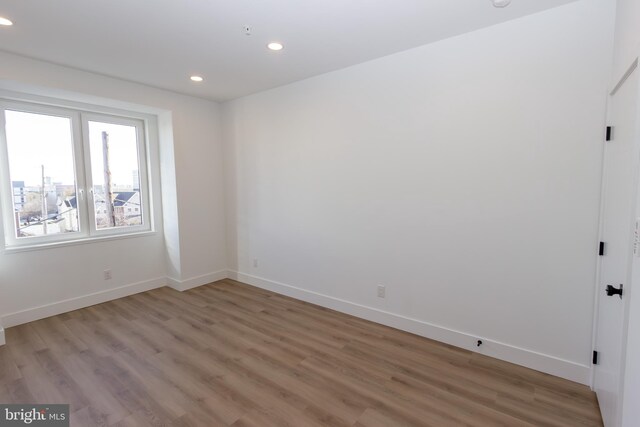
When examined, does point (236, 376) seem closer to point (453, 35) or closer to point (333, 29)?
point (333, 29)

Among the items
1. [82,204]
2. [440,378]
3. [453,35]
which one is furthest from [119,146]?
[440,378]

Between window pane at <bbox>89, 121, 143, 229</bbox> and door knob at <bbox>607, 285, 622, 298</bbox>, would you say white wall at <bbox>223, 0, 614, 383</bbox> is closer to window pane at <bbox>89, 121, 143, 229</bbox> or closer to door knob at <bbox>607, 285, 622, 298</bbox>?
door knob at <bbox>607, 285, 622, 298</bbox>

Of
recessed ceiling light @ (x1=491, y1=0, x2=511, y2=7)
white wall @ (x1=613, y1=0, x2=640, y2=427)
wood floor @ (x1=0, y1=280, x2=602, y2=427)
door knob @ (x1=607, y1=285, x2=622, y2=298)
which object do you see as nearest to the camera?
white wall @ (x1=613, y1=0, x2=640, y2=427)

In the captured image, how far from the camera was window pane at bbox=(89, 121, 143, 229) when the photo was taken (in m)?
3.93

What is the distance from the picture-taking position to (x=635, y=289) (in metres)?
1.32

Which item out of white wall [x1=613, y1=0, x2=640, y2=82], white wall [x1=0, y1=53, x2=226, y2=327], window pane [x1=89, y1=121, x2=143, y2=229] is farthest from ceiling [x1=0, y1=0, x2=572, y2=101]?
window pane [x1=89, y1=121, x2=143, y2=229]

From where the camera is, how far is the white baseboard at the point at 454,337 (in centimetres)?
228

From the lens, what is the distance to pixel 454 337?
2771 mm

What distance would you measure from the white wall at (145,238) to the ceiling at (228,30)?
237 mm

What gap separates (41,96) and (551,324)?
5340 mm

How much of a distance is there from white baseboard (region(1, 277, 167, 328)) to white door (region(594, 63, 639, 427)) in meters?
4.82

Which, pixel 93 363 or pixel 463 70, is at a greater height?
pixel 463 70

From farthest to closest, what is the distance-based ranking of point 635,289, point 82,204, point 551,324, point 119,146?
1. point 119,146
2. point 82,204
3. point 551,324
4. point 635,289

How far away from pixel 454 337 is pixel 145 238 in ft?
13.4
